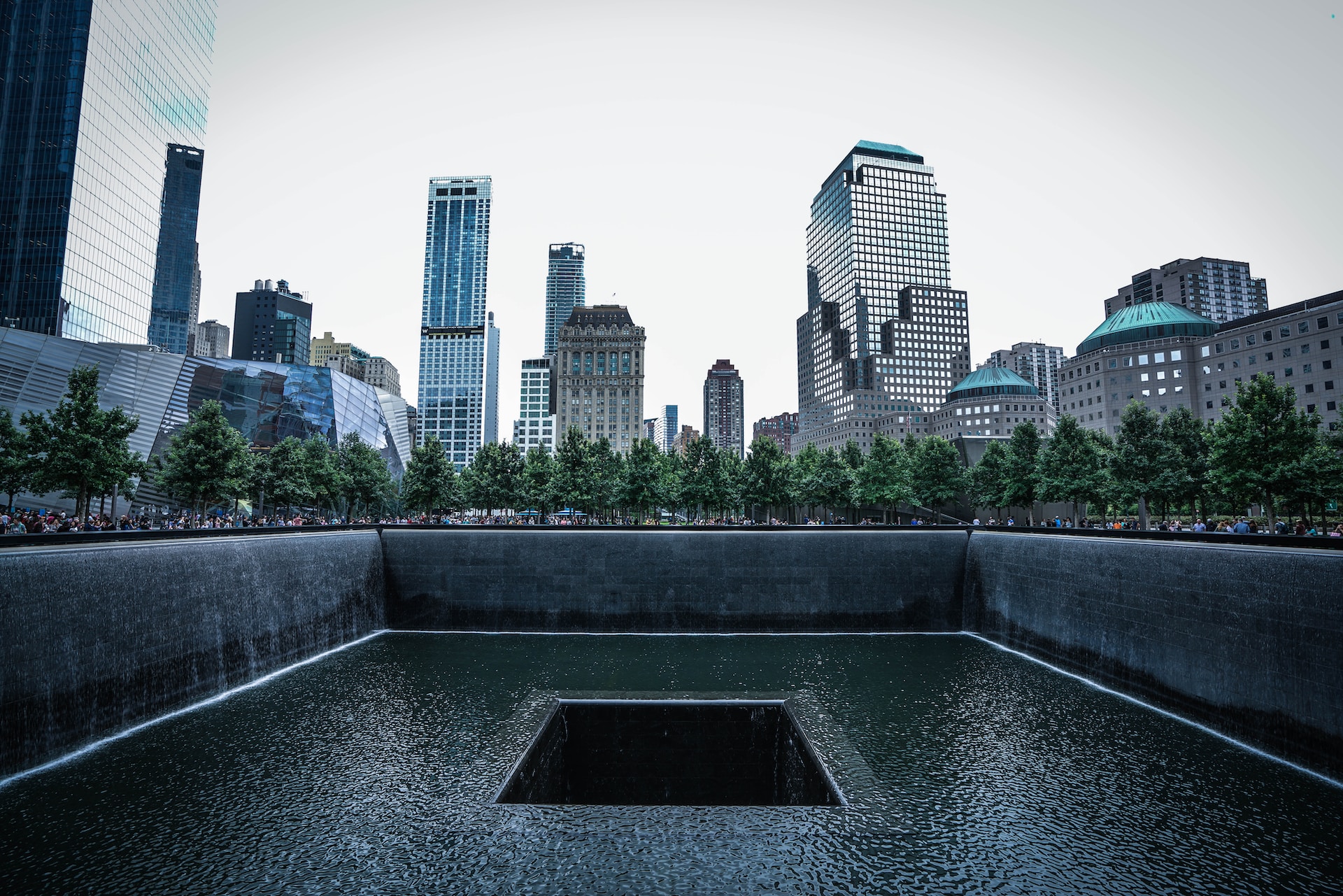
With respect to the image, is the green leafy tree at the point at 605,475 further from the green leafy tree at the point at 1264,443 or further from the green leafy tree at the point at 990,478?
the green leafy tree at the point at 1264,443

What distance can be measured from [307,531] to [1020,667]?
27.4 m

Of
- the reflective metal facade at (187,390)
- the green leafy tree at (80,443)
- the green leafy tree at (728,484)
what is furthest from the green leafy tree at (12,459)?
the green leafy tree at (728,484)

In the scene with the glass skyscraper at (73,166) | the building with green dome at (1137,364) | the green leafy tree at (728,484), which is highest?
the glass skyscraper at (73,166)

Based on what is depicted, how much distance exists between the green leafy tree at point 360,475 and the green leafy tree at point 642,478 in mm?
27999

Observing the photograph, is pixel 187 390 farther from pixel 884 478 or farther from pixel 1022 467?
pixel 1022 467

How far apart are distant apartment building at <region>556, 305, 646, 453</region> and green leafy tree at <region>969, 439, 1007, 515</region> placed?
124 meters

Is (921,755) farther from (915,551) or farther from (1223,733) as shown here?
(915,551)

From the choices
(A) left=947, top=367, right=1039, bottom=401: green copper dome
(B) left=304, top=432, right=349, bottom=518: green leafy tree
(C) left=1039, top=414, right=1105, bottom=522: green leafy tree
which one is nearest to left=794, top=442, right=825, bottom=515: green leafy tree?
(C) left=1039, top=414, right=1105, bottom=522: green leafy tree

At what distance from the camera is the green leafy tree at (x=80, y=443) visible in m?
36.7

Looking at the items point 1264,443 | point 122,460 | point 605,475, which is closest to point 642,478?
point 605,475

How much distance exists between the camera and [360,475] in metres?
70.9

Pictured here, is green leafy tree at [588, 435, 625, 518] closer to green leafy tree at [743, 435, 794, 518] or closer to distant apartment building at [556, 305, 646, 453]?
green leafy tree at [743, 435, 794, 518]

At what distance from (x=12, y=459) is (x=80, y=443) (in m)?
4.89

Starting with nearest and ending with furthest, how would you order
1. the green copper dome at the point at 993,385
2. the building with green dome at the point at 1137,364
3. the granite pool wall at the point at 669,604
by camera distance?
the granite pool wall at the point at 669,604, the building with green dome at the point at 1137,364, the green copper dome at the point at 993,385
